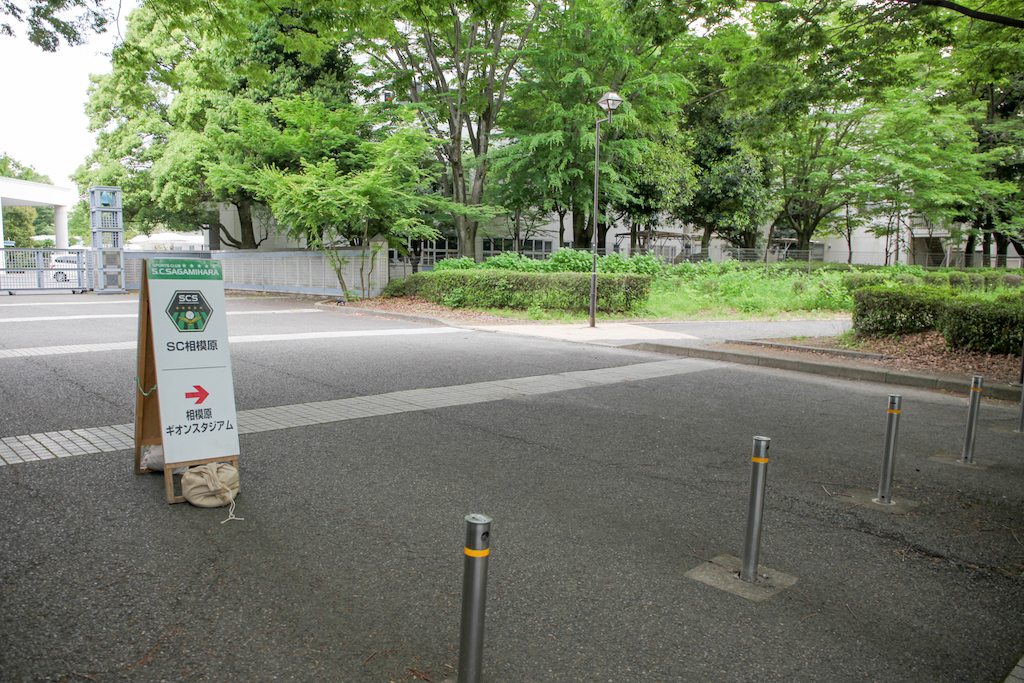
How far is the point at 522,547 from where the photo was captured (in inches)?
157

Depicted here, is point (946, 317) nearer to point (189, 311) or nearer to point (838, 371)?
point (838, 371)

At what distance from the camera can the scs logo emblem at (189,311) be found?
177 inches

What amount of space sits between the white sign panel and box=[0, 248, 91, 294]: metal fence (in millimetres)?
26345

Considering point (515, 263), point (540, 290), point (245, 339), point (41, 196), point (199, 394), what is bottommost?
point (245, 339)

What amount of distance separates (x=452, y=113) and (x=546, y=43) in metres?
4.24

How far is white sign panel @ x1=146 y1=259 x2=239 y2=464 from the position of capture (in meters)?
4.45

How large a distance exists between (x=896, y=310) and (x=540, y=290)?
28.3 ft

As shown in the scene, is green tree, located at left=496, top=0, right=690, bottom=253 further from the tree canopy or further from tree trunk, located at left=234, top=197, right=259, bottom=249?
tree trunk, located at left=234, top=197, right=259, bottom=249

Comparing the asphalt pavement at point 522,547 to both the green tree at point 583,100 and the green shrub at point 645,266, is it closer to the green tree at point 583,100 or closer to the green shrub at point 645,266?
the green shrub at point 645,266

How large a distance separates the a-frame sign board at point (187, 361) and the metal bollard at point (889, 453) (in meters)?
4.54

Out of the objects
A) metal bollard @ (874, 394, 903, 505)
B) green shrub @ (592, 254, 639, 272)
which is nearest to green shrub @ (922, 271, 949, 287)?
green shrub @ (592, 254, 639, 272)

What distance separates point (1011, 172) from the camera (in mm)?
36406

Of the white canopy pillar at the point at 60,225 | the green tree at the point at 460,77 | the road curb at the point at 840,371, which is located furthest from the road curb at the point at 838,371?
the white canopy pillar at the point at 60,225

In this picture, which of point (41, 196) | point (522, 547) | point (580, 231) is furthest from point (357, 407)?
point (41, 196)
